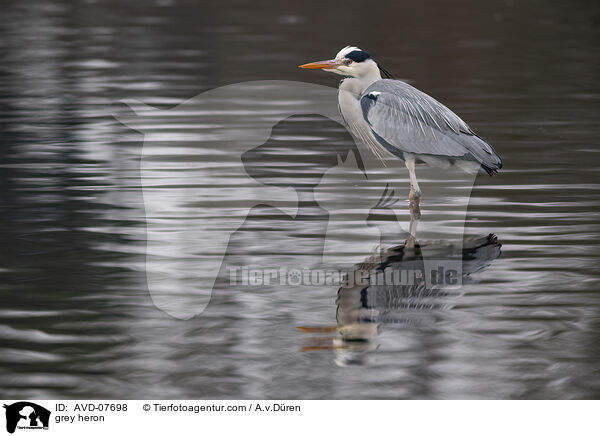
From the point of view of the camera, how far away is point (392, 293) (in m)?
7.40

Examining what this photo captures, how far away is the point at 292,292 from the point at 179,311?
0.82 metres

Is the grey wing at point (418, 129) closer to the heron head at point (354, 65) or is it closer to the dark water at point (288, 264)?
the heron head at point (354, 65)

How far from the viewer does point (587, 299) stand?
7.27 metres

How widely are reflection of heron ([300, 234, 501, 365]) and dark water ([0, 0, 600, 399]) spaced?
2 cm

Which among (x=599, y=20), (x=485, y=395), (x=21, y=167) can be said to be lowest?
(x=485, y=395)

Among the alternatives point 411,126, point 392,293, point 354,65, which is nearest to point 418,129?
point 411,126

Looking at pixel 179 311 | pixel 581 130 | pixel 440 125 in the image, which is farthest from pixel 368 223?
pixel 581 130

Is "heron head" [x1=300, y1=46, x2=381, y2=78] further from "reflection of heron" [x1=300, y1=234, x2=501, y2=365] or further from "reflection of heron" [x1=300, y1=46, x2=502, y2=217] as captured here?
"reflection of heron" [x1=300, y1=234, x2=501, y2=365]

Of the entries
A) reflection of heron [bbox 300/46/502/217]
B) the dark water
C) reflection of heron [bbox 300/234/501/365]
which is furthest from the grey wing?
reflection of heron [bbox 300/234/501/365]

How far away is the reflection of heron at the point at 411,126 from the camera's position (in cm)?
941

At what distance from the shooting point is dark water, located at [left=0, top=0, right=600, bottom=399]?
6.04 meters

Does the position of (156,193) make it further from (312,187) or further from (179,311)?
(179,311)

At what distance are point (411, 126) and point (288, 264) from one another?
2.06 meters

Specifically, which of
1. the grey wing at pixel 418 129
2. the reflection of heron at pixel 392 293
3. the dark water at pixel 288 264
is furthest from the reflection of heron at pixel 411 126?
the reflection of heron at pixel 392 293
